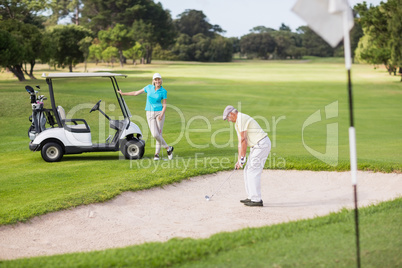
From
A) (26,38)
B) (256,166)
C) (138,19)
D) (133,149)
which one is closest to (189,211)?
(256,166)

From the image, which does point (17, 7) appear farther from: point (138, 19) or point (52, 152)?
point (52, 152)

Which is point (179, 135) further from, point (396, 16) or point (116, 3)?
point (116, 3)

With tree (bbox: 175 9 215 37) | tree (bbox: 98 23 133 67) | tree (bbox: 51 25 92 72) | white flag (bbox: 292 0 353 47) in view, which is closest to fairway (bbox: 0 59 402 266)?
white flag (bbox: 292 0 353 47)

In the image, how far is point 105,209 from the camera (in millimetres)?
9586

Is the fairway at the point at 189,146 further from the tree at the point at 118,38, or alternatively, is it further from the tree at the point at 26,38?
the tree at the point at 118,38

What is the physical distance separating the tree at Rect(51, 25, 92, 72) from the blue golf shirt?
50.7 m

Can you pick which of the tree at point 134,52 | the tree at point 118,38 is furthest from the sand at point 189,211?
the tree at point 134,52

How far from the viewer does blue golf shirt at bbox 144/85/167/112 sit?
13.5 metres

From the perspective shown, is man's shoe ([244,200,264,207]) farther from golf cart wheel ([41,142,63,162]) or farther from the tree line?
the tree line

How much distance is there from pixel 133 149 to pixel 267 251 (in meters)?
8.03

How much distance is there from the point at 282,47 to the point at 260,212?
359 ft

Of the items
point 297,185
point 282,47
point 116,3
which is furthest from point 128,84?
point 282,47

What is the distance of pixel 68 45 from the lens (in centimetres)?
6278

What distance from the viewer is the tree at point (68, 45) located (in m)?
62.0
